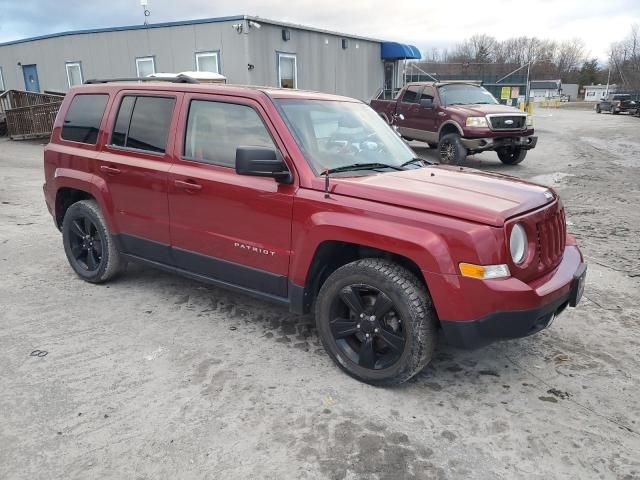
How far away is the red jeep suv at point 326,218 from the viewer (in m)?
2.87

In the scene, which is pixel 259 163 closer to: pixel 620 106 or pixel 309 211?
pixel 309 211

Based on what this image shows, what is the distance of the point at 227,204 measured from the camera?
372 cm

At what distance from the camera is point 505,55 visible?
9481 cm

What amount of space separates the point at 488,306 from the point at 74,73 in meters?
21.0

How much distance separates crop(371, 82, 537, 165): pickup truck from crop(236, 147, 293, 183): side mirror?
26.2 ft

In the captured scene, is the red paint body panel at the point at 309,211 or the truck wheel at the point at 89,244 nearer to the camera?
the red paint body panel at the point at 309,211

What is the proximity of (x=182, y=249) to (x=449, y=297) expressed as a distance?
223 cm

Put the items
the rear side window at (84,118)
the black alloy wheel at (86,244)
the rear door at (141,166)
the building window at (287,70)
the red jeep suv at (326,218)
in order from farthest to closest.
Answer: the building window at (287,70), the black alloy wheel at (86,244), the rear side window at (84,118), the rear door at (141,166), the red jeep suv at (326,218)

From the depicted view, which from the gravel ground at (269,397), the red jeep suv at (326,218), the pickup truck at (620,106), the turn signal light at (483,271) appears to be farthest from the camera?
the pickup truck at (620,106)

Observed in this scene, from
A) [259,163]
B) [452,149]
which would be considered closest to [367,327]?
[259,163]

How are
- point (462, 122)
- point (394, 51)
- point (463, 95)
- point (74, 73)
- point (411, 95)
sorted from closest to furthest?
point (462, 122), point (463, 95), point (411, 95), point (74, 73), point (394, 51)

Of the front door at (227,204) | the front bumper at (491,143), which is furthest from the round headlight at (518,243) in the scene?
the front bumper at (491,143)

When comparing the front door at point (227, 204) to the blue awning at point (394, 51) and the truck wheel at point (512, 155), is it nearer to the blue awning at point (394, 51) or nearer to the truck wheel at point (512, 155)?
the truck wheel at point (512, 155)

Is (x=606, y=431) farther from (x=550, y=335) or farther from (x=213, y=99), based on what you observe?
(x=213, y=99)
